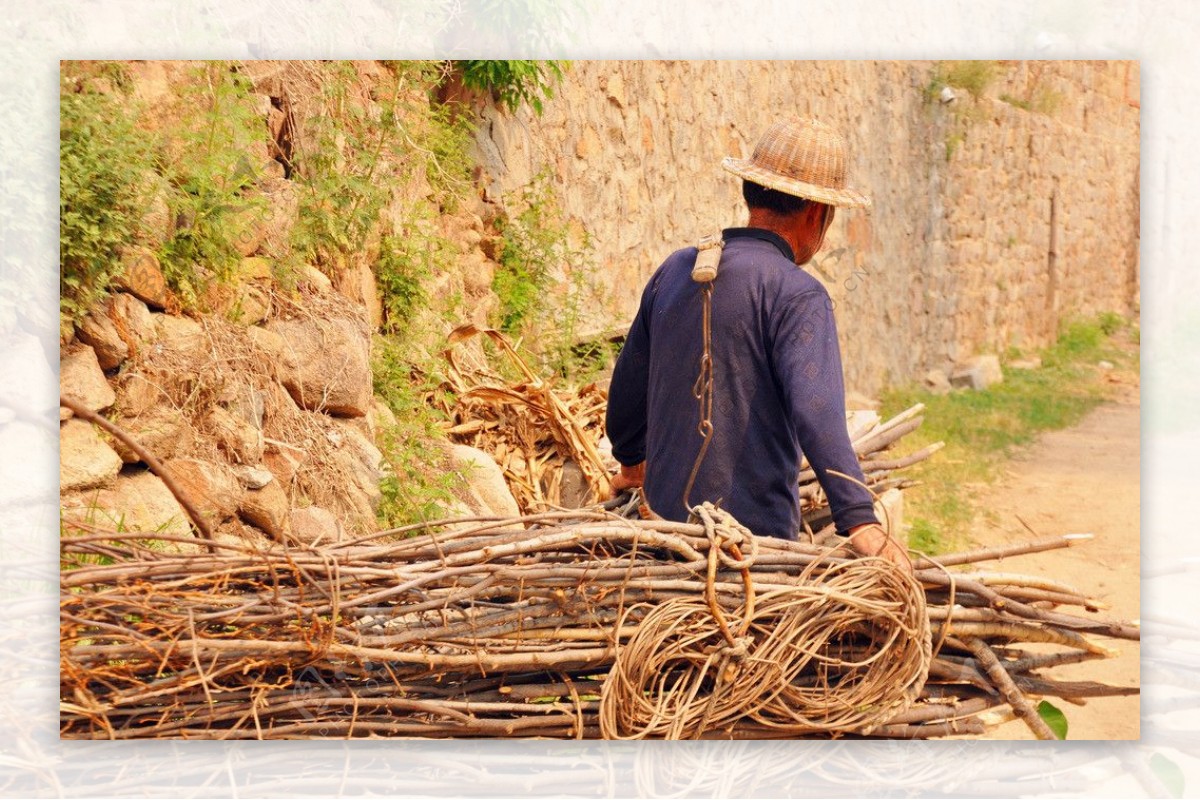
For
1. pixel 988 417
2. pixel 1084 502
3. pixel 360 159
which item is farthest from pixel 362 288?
pixel 988 417

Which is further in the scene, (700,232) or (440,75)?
(700,232)

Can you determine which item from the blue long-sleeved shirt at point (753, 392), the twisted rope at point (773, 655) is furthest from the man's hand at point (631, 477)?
the twisted rope at point (773, 655)

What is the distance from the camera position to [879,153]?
26.2 feet

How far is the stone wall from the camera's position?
5.34 meters

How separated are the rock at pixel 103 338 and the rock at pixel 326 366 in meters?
0.52

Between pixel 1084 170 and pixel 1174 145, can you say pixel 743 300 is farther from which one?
pixel 1084 170

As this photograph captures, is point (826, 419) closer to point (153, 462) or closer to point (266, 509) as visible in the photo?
point (153, 462)

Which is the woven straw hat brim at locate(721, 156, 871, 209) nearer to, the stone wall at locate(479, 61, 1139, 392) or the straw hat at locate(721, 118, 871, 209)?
the straw hat at locate(721, 118, 871, 209)

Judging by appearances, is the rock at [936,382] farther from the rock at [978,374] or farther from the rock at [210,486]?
the rock at [210,486]

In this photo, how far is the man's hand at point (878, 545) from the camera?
2.39 metres

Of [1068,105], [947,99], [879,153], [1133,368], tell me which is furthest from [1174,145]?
[1068,105]

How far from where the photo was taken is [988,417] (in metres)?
8.16

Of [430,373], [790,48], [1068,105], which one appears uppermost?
[1068,105]

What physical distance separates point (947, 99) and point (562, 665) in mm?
7324
